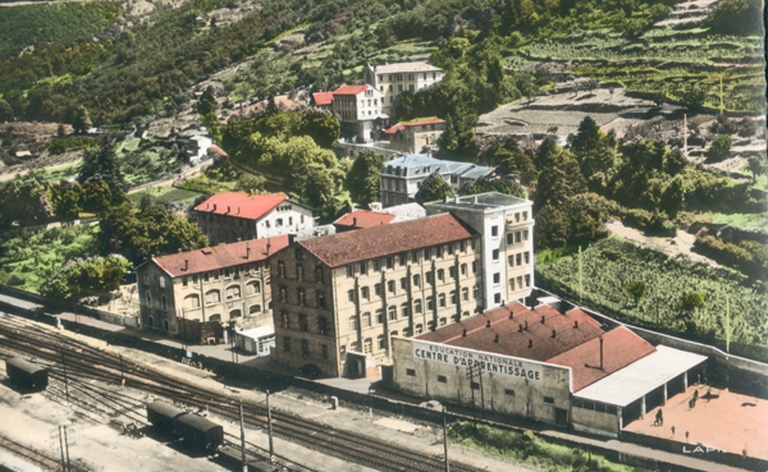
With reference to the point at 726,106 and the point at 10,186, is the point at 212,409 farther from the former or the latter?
the point at 726,106

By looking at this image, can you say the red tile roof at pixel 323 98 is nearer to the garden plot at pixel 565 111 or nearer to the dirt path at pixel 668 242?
the garden plot at pixel 565 111

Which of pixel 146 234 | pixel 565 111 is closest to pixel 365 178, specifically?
pixel 565 111

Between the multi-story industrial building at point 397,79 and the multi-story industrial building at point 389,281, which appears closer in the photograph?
the multi-story industrial building at point 389,281

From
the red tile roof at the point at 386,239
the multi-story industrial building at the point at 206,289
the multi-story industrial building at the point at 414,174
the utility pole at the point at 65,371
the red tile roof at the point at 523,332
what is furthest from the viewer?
the multi-story industrial building at the point at 414,174

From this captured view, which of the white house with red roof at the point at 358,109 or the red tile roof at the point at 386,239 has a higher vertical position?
the white house with red roof at the point at 358,109

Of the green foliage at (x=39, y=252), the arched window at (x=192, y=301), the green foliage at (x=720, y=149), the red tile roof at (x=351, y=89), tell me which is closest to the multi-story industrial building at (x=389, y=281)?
the arched window at (x=192, y=301)

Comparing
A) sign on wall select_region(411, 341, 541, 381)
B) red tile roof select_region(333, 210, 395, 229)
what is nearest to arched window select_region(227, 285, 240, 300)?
red tile roof select_region(333, 210, 395, 229)
